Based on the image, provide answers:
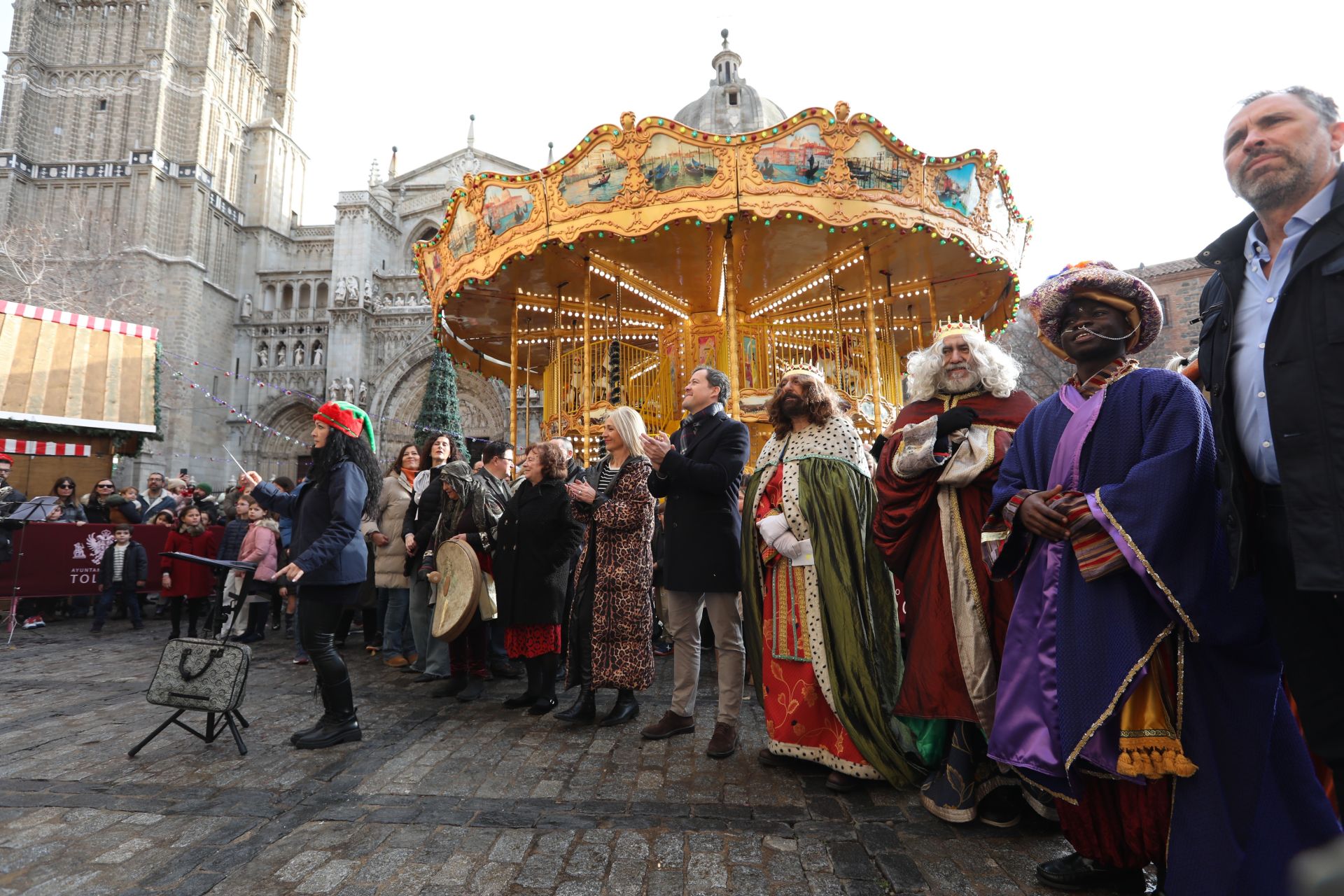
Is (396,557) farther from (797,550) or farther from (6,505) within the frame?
(6,505)

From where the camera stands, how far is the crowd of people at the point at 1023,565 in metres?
1.83

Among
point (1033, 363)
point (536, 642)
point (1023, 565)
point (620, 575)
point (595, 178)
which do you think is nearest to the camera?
point (1023, 565)

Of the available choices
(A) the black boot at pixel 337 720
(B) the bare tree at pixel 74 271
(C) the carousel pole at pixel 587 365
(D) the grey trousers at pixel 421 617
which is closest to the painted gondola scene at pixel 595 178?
(C) the carousel pole at pixel 587 365

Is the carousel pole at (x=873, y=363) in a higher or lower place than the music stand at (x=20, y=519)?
higher

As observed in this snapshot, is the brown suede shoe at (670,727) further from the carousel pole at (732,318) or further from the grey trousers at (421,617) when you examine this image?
the carousel pole at (732,318)

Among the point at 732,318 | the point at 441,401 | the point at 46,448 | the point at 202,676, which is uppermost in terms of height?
the point at 441,401

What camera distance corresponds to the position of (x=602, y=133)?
7148mm

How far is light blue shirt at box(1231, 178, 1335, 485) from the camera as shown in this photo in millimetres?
1788

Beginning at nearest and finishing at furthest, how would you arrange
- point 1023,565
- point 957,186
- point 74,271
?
point 1023,565
point 957,186
point 74,271

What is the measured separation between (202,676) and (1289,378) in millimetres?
4765

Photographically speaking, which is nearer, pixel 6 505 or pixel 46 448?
pixel 6 505

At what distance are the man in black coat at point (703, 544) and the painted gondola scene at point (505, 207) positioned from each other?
468cm

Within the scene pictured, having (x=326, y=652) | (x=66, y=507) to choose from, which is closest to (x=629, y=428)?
(x=326, y=652)

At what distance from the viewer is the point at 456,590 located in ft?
15.7
